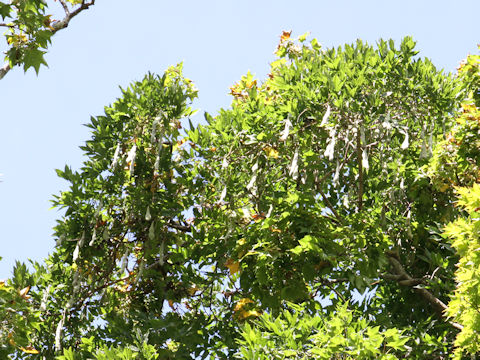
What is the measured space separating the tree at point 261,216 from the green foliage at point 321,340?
1200mm

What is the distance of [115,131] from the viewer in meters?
10.7

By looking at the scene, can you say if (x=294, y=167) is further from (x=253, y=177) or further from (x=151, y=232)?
(x=151, y=232)

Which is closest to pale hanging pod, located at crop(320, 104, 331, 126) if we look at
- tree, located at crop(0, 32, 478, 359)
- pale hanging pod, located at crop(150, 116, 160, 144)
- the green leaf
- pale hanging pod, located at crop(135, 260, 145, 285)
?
tree, located at crop(0, 32, 478, 359)

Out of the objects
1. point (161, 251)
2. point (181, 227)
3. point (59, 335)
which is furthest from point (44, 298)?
point (181, 227)

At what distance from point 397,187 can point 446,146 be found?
1.03 metres

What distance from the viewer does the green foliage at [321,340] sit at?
692cm

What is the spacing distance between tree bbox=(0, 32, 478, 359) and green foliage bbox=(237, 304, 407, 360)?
1200 mm

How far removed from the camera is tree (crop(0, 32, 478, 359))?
9141 mm

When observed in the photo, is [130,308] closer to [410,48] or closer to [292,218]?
[292,218]

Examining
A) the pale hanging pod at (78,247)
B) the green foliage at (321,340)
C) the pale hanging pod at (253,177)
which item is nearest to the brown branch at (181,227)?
the pale hanging pod at (78,247)

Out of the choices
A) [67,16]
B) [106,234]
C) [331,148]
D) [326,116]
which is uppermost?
[67,16]

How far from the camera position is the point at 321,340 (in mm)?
7094

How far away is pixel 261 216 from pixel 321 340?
278 cm

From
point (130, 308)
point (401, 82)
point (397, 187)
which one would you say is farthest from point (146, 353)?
point (401, 82)
